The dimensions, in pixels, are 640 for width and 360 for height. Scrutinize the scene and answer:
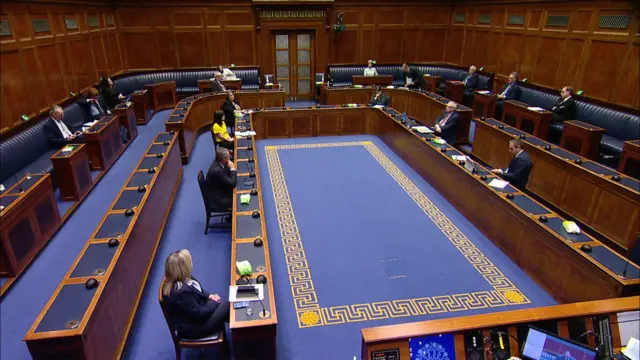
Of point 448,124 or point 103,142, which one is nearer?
point 103,142

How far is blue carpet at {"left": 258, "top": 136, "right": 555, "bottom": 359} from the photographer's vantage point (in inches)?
174

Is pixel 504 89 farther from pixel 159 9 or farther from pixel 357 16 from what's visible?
pixel 159 9

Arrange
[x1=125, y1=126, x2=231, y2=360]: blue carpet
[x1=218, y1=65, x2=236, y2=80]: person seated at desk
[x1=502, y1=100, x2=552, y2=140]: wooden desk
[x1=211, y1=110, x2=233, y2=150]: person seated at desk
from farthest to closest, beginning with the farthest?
[x1=218, y1=65, x2=236, y2=80]: person seated at desk, [x1=502, y1=100, x2=552, y2=140]: wooden desk, [x1=211, y1=110, x2=233, y2=150]: person seated at desk, [x1=125, y1=126, x2=231, y2=360]: blue carpet

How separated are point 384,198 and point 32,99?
7121 millimetres

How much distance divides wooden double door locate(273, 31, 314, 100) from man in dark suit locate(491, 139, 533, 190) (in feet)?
32.6

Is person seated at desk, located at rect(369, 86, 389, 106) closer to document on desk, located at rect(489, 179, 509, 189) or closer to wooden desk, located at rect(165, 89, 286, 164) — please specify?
wooden desk, located at rect(165, 89, 286, 164)

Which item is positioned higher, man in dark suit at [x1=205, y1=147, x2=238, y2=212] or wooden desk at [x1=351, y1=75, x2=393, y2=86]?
wooden desk at [x1=351, y1=75, x2=393, y2=86]

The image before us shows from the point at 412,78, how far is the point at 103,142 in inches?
403

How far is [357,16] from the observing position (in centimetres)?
1423

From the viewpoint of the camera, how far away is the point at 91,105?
943cm

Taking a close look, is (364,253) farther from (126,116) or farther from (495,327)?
(126,116)

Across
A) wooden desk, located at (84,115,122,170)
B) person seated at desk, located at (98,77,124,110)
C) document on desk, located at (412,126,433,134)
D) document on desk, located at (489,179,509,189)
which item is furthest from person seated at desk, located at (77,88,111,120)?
document on desk, located at (489,179,509,189)

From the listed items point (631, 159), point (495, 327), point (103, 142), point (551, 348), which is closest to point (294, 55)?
point (103, 142)

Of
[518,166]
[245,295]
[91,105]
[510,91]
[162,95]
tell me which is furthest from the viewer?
[162,95]
